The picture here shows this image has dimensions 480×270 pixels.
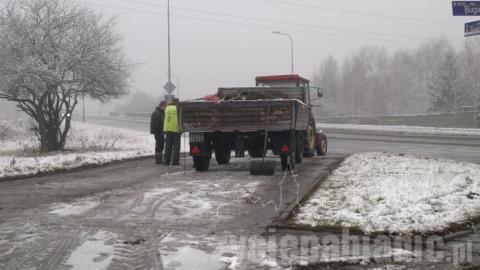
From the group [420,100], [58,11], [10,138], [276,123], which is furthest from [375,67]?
[276,123]

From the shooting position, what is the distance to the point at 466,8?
9359 mm

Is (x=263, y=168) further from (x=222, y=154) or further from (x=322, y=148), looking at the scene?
(x=322, y=148)

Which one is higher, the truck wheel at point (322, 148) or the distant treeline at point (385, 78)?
the distant treeline at point (385, 78)

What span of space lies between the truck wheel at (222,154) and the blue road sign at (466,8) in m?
6.26

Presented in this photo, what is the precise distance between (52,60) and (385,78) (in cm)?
8704

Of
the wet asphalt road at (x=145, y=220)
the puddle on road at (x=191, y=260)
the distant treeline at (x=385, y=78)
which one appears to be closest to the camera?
the puddle on road at (x=191, y=260)

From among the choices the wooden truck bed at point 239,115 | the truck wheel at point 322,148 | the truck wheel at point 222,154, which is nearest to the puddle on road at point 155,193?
the wooden truck bed at point 239,115

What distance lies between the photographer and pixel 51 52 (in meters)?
20.0

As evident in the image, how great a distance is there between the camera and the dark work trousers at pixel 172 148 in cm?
1394

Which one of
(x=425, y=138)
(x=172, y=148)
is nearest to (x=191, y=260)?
(x=172, y=148)

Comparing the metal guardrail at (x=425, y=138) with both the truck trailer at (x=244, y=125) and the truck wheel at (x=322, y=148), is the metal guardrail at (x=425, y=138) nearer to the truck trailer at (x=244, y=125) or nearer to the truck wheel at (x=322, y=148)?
the truck wheel at (x=322, y=148)

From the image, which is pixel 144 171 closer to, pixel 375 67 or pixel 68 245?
pixel 68 245

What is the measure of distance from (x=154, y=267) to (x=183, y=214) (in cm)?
228

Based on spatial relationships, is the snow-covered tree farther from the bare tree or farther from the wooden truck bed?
the wooden truck bed
